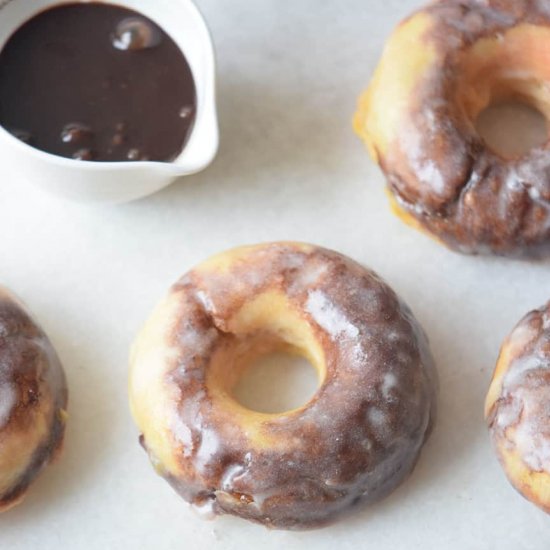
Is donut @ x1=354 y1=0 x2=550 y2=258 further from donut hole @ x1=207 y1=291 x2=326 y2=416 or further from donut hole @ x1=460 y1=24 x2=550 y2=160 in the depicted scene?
donut hole @ x1=207 y1=291 x2=326 y2=416

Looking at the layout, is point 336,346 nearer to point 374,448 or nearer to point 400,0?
point 374,448

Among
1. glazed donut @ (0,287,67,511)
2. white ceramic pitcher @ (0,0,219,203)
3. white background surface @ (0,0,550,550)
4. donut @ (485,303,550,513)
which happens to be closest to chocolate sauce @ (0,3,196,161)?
white ceramic pitcher @ (0,0,219,203)

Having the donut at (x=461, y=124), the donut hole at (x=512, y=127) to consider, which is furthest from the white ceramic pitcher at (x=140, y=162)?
the donut hole at (x=512, y=127)

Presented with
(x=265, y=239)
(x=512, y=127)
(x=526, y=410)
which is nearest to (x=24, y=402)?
(x=265, y=239)

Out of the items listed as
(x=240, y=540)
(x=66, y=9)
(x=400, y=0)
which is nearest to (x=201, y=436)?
(x=240, y=540)

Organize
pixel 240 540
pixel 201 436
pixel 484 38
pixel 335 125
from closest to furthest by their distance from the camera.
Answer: pixel 201 436 → pixel 240 540 → pixel 484 38 → pixel 335 125
